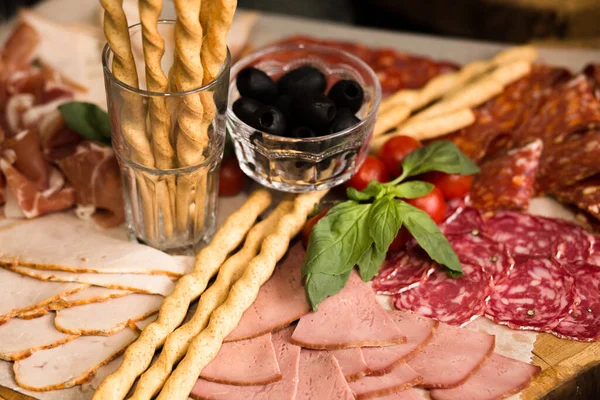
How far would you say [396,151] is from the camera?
2596 millimetres

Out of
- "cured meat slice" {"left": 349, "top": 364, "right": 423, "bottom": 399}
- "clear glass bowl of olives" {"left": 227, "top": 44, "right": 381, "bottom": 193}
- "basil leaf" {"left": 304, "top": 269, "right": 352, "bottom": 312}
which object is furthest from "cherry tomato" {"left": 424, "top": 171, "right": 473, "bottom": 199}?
"cured meat slice" {"left": 349, "top": 364, "right": 423, "bottom": 399}

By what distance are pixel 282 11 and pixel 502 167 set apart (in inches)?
114

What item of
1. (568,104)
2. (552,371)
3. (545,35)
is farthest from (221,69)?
(545,35)

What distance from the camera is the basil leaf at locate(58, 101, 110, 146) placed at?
8.35 feet

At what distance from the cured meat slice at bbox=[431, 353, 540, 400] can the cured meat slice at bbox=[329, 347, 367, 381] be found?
8.3 inches

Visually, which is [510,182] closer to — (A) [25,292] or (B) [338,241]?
(B) [338,241]

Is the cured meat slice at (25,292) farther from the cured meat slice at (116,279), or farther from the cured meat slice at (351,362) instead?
the cured meat slice at (351,362)

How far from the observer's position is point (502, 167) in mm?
2604

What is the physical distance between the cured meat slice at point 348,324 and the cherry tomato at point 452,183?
1.77ft

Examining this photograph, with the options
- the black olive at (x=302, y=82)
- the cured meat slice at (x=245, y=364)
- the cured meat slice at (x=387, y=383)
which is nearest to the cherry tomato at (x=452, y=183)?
the black olive at (x=302, y=82)

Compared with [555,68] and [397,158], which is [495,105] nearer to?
[555,68]

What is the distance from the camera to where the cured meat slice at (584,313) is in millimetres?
2184

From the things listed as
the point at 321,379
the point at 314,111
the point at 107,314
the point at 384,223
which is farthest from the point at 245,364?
the point at 314,111

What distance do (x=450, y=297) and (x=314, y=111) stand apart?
72cm
